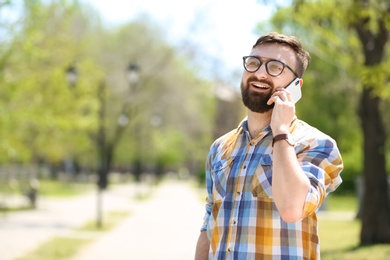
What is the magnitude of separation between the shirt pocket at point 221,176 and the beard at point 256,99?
10.2 inches

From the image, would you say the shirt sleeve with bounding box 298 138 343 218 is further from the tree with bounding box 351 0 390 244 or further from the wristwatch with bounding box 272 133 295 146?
the tree with bounding box 351 0 390 244

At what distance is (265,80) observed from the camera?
329 cm

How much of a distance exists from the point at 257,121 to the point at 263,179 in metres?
0.33

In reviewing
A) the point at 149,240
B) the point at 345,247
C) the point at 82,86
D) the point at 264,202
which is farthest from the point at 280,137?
the point at 82,86

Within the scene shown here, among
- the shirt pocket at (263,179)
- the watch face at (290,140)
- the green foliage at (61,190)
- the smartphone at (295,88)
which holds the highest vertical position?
the smartphone at (295,88)

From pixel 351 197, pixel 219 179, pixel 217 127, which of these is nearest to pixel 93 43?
pixel 351 197

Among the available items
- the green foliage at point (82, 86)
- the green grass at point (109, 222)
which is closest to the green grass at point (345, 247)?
the green grass at point (109, 222)

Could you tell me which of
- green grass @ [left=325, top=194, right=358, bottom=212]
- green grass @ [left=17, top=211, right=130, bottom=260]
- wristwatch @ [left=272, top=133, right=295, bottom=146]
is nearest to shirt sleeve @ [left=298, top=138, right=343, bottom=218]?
wristwatch @ [left=272, top=133, right=295, bottom=146]

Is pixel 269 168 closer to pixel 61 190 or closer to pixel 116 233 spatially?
pixel 116 233

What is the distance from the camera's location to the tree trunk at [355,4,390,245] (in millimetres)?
14938

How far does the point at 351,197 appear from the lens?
44.6 m

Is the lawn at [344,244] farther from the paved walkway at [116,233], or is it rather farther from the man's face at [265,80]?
the man's face at [265,80]

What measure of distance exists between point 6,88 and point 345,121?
3044 centimetres

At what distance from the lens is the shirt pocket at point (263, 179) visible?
3.18 m
